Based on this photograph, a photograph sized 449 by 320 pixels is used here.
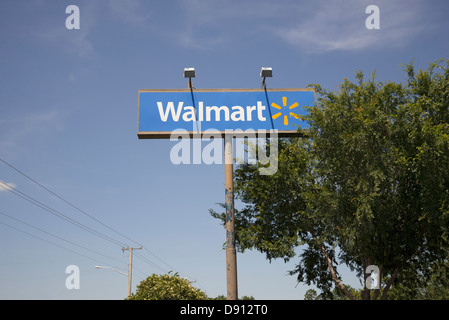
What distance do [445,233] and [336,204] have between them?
3.90 meters

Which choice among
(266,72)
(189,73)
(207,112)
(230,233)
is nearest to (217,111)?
(207,112)

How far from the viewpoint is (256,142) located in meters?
22.9

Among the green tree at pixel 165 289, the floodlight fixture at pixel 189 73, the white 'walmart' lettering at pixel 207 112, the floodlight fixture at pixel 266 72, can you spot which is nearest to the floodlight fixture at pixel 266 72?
the floodlight fixture at pixel 266 72

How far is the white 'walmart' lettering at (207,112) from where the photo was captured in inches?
527

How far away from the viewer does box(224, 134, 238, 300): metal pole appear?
36.8ft

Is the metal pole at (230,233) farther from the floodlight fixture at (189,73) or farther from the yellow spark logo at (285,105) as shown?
the floodlight fixture at (189,73)

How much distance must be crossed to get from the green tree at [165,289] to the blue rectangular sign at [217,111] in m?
13.4

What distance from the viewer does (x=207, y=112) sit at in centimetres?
1348

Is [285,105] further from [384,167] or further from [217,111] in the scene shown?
[384,167]

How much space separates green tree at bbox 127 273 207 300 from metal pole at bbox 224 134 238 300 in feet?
43.5
